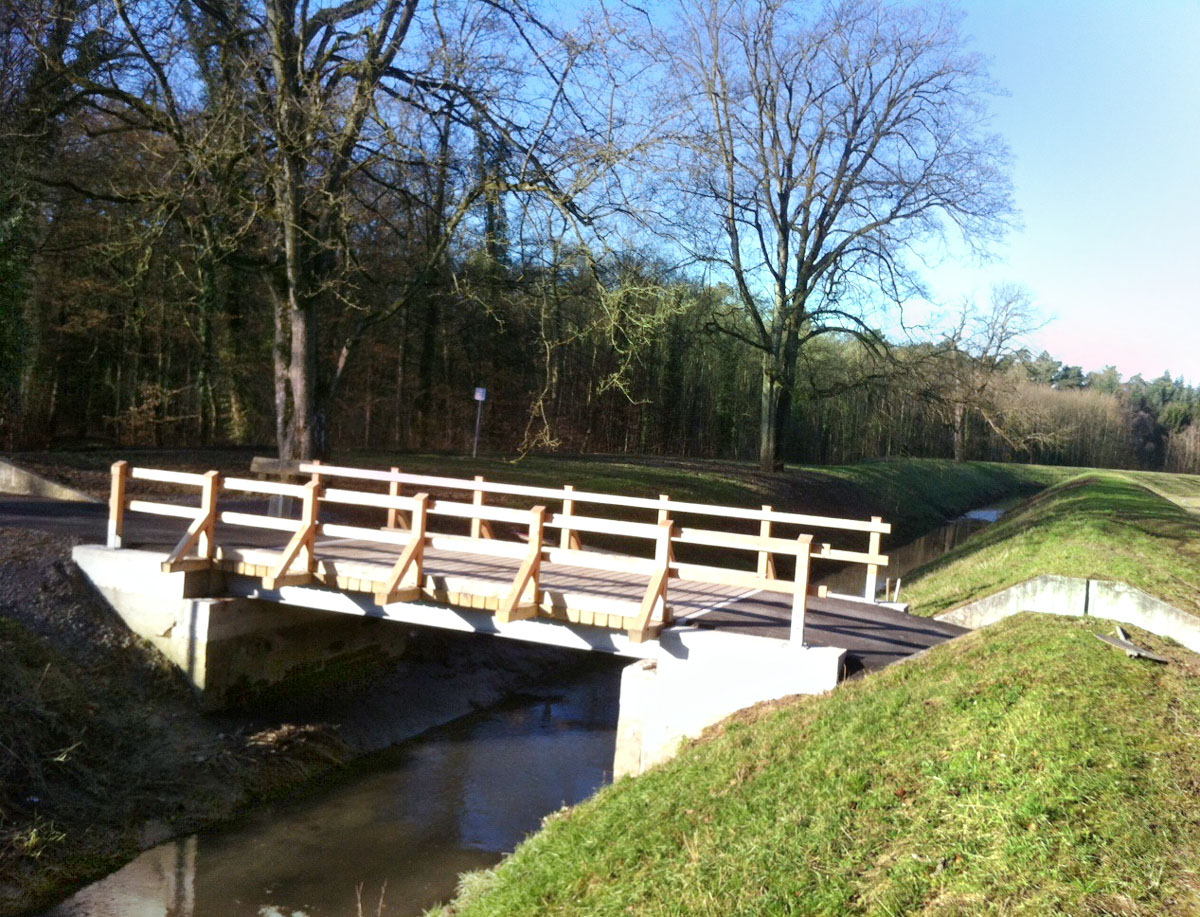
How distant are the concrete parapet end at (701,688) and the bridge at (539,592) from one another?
1 centimetres

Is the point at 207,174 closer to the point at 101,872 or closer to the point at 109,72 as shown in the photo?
the point at 109,72

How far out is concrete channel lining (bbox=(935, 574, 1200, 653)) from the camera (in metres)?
11.0

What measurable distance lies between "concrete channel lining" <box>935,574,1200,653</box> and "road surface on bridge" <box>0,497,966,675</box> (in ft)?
5.39

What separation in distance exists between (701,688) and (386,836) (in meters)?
3.24

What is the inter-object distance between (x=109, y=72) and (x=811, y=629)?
12.3 m

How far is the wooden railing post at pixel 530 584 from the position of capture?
29.8ft

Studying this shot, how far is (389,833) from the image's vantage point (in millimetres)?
9297

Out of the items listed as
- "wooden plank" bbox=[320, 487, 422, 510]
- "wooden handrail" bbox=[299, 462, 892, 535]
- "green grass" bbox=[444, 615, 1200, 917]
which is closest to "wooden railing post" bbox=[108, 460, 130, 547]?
"wooden handrail" bbox=[299, 462, 892, 535]

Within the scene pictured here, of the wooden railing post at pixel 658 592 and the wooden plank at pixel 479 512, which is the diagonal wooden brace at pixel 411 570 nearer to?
the wooden plank at pixel 479 512

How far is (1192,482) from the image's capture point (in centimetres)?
5659

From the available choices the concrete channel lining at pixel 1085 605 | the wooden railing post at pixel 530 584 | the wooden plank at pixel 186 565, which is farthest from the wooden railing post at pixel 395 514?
the concrete channel lining at pixel 1085 605

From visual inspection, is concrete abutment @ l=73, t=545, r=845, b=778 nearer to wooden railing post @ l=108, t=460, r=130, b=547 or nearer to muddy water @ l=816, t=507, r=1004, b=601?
wooden railing post @ l=108, t=460, r=130, b=547

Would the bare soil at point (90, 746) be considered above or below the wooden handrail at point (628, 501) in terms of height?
below

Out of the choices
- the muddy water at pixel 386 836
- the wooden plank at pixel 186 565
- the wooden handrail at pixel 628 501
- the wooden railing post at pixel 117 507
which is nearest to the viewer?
the muddy water at pixel 386 836
